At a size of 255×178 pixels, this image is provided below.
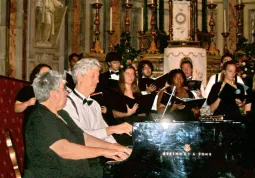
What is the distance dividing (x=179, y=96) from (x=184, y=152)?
252cm

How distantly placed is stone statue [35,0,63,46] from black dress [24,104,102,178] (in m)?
6.13

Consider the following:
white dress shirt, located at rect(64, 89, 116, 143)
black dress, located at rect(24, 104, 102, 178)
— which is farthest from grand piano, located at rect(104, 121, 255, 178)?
white dress shirt, located at rect(64, 89, 116, 143)

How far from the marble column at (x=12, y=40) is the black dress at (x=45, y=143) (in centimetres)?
520

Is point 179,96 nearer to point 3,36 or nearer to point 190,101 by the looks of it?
point 190,101

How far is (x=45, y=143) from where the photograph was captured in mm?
2820

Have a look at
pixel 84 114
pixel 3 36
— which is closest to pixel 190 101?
pixel 84 114

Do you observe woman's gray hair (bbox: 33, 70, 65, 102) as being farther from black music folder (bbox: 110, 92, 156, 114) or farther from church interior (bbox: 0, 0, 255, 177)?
black music folder (bbox: 110, 92, 156, 114)

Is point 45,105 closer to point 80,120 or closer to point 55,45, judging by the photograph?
point 80,120

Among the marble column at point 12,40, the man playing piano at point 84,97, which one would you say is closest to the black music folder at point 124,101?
the man playing piano at point 84,97

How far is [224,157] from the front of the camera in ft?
10.2

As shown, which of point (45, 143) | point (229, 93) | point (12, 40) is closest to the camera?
point (45, 143)

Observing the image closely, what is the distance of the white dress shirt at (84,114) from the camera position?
375cm

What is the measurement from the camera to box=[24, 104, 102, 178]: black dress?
2826mm

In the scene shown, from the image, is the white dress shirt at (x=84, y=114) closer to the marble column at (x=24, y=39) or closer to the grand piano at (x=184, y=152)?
the grand piano at (x=184, y=152)
